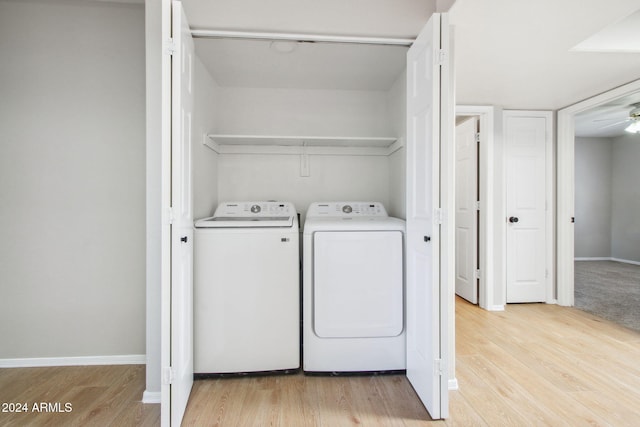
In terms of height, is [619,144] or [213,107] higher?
[619,144]

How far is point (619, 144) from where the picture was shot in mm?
5586

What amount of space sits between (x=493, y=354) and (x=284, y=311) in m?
1.57

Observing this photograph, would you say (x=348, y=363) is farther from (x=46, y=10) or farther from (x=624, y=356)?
(x=46, y=10)

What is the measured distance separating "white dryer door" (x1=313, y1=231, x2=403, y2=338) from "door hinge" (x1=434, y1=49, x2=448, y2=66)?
98 cm

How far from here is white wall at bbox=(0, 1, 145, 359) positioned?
2.00 m

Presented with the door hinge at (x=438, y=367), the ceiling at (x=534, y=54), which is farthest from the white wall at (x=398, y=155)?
the door hinge at (x=438, y=367)

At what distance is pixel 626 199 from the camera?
552cm

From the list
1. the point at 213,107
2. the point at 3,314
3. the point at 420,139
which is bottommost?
the point at 3,314

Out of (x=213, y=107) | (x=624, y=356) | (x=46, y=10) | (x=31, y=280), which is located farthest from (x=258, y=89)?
(x=624, y=356)

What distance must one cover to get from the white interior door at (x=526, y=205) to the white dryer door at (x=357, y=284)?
2.09 metres

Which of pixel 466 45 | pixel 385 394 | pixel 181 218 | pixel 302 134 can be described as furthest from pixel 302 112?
pixel 385 394

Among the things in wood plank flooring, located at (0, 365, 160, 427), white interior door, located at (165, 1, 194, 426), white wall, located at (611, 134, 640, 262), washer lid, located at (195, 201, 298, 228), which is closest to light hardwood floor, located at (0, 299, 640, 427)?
wood plank flooring, located at (0, 365, 160, 427)

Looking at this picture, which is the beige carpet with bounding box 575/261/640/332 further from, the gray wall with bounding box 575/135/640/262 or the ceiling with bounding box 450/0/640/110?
the ceiling with bounding box 450/0/640/110

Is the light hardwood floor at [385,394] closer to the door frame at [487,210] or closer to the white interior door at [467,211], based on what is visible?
the door frame at [487,210]
